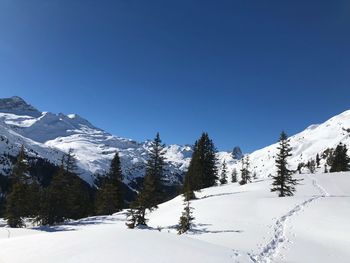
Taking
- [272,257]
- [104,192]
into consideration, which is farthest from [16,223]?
[272,257]

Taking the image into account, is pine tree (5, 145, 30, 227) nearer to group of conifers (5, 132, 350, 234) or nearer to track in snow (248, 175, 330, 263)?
group of conifers (5, 132, 350, 234)

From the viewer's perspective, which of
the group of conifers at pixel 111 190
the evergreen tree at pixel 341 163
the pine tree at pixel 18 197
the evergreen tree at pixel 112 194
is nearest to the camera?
the group of conifers at pixel 111 190

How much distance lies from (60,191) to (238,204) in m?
24.7

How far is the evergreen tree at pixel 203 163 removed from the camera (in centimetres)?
7069

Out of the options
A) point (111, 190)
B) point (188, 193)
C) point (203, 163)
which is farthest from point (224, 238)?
point (203, 163)

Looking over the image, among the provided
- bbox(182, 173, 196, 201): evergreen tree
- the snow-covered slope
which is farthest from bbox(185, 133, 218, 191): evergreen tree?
the snow-covered slope

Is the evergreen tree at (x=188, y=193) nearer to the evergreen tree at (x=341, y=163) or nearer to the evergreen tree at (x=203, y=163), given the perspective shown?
the evergreen tree at (x=203, y=163)

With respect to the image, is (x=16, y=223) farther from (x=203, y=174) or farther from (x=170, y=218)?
(x=203, y=174)

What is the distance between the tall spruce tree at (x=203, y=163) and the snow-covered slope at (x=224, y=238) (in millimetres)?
21247

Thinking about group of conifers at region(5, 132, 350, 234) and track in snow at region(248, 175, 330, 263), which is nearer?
track in snow at region(248, 175, 330, 263)

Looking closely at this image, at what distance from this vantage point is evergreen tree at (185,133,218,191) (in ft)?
232

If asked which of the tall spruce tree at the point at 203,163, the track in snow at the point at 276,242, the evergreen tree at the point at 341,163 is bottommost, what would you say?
the track in snow at the point at 276,242

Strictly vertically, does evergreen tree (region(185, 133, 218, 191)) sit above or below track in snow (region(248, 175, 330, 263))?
above

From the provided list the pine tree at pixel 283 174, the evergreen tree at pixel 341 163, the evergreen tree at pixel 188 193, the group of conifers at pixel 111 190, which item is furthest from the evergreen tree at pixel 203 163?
the evergreen tree at pixel 341 163
